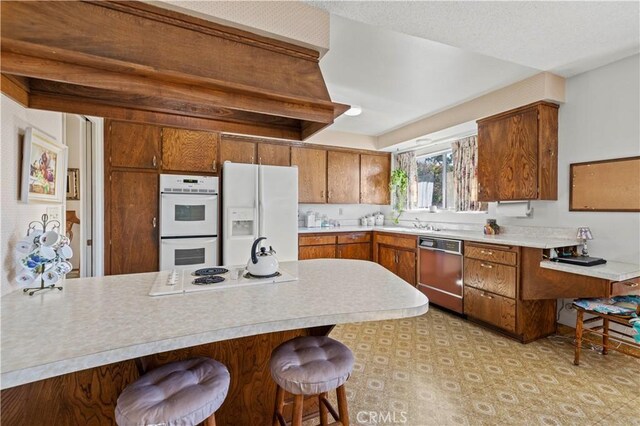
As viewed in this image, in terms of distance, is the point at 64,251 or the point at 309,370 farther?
the point at 64,251

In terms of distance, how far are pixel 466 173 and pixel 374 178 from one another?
5.34ft

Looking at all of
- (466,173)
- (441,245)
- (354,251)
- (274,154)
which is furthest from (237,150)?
(466,173)

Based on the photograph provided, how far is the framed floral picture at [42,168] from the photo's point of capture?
139 cm

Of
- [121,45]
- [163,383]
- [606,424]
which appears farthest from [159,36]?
[606,424]

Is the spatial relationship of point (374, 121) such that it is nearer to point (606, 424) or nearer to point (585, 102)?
point (585, 102)

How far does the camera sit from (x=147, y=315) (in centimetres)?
109

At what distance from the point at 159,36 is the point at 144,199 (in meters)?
2.10

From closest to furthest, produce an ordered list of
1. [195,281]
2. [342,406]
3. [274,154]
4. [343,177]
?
[342,406]
[195,281]
[274,154]
[343,177]

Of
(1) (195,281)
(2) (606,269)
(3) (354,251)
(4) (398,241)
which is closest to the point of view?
(1) (195,281)

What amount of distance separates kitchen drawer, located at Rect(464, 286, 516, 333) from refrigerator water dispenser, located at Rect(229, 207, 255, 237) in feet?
8.36

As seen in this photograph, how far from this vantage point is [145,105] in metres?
1.44

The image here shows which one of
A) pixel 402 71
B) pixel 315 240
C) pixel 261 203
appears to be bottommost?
pixel 315 240

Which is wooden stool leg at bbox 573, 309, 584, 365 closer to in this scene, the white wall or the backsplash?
the backsplash

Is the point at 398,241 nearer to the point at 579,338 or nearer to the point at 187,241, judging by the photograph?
the point at 579,338
